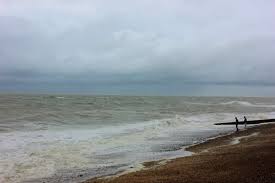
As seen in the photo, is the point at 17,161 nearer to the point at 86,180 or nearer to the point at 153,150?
the point at 86,180

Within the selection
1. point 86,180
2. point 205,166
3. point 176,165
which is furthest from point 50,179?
point 205,166

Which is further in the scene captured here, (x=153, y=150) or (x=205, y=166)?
(x=153, y=150)

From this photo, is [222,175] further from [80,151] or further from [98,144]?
[98,144]

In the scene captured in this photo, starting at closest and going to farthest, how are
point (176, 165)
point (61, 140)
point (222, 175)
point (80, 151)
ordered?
point (222, 175) < point (176, 165) < point (80, 151) < point (61, 140)

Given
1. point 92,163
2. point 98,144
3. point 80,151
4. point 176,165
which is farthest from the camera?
point 98,144

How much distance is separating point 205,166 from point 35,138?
17.1m

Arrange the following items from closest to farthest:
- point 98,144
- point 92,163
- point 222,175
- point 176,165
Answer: point 222,175, point 176,165, point 92,163, point 98,144

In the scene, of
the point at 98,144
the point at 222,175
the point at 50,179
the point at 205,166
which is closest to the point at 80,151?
the point at 98,144

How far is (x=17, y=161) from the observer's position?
19.0 m

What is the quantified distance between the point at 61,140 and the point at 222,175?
663 inches

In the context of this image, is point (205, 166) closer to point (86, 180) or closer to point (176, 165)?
point (176, 165)

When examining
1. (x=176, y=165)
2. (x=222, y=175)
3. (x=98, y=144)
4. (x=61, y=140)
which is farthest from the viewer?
(x=61, y=140)

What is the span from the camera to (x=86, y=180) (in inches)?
591

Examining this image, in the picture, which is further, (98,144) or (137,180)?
(98,144)
